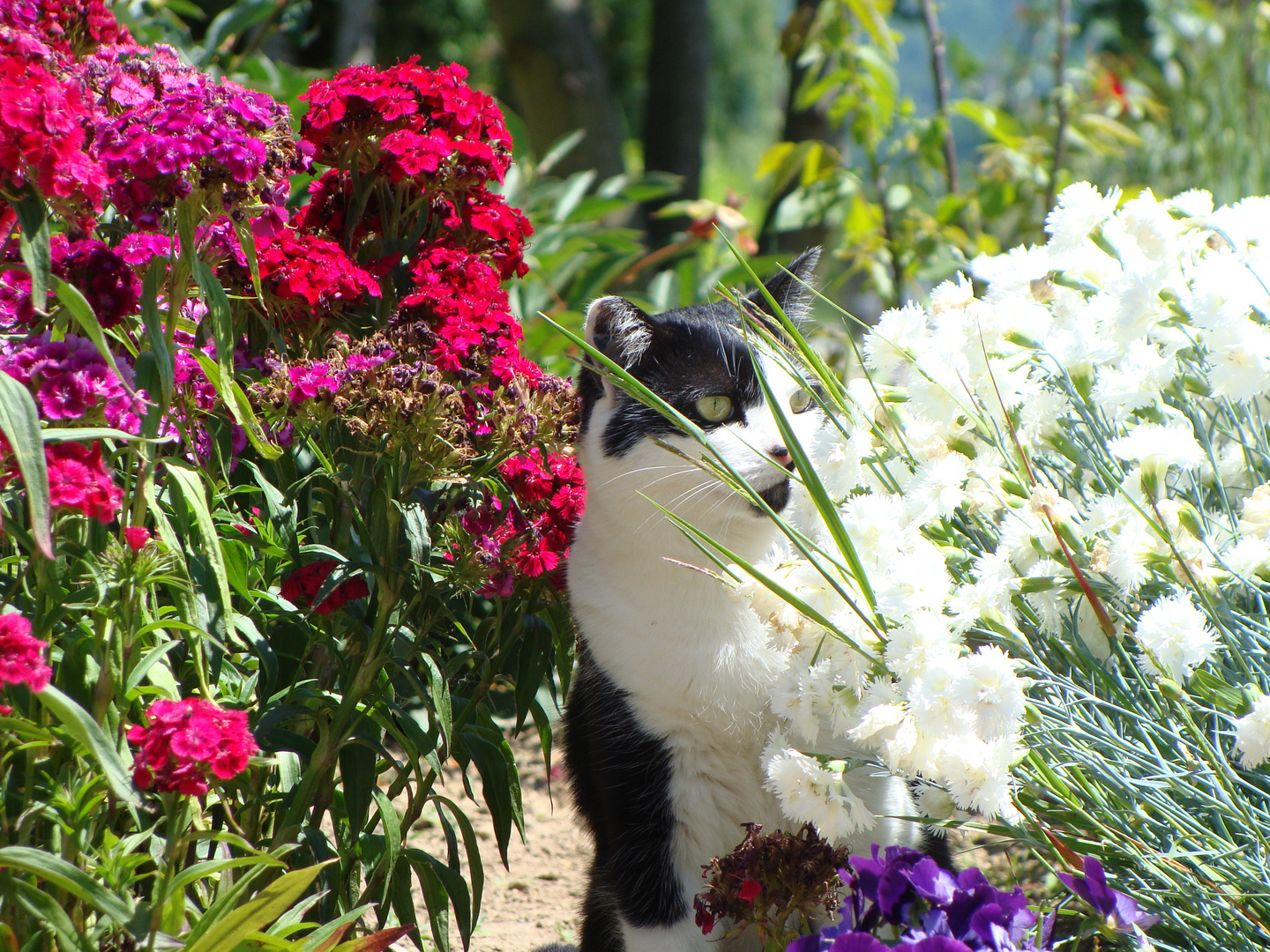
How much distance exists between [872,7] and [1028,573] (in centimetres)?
217

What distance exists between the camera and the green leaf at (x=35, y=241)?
0.91 metres

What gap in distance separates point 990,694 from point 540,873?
1.60 m

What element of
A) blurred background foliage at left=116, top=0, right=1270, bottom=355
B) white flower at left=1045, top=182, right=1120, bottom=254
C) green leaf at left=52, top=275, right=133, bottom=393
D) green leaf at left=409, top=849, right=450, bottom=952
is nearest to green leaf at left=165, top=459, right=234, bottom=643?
green leaf at left=52, top=275, right=133, bottom=393

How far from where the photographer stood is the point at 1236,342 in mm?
1000

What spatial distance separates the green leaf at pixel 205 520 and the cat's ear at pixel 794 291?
0.96 meters

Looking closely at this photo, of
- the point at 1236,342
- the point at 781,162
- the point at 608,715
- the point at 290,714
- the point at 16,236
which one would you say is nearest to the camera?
the point at 1236,342

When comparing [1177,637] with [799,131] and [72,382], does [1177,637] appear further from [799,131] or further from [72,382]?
[799,131]

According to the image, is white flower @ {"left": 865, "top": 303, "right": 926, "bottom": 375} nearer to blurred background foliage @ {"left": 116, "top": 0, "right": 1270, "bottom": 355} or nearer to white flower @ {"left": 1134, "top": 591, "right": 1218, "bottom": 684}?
white flower @ {"left": 1134, "top": 591, "right": 1218, "bottom": 684}

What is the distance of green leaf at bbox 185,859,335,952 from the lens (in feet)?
3.31

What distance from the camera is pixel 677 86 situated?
17.2ft

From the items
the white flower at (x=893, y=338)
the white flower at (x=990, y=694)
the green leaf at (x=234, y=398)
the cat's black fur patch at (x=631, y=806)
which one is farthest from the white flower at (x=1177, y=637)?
the green leaf at (x=234, y=398)

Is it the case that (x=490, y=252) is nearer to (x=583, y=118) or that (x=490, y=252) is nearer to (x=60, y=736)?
(x=60, y=736)

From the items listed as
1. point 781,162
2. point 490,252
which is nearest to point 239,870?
point 490,252

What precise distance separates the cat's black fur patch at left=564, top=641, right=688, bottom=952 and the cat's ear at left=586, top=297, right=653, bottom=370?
0.48m
